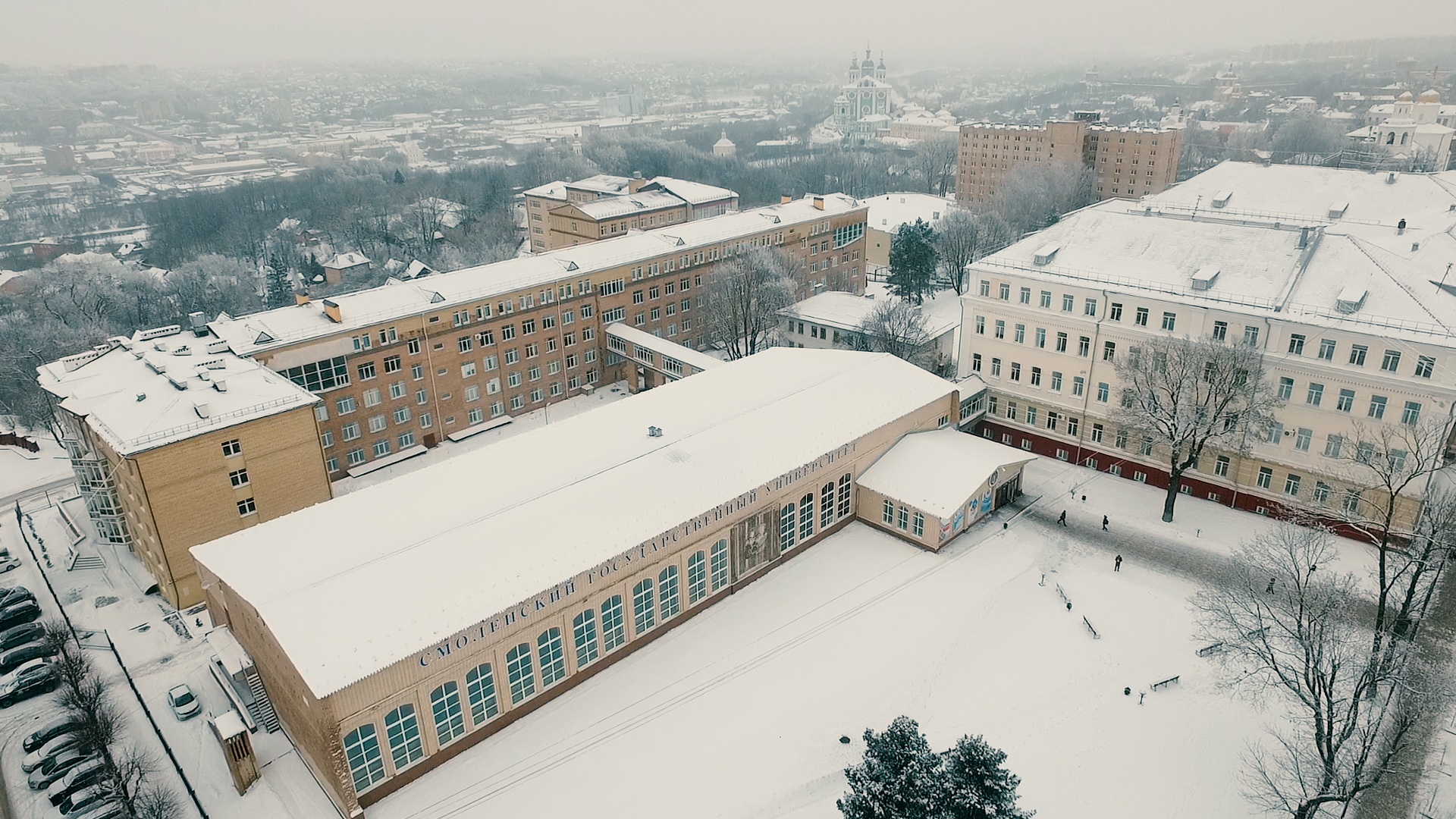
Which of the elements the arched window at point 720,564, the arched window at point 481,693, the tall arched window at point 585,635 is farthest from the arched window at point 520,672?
the arched window at point 720,564

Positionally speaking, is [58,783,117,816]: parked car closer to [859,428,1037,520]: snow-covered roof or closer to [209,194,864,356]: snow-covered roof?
[209,194,864,356]: snow-covered roof

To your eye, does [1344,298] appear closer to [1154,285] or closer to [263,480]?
[1154,285]

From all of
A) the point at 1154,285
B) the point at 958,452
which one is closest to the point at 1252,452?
the point at 1154,285

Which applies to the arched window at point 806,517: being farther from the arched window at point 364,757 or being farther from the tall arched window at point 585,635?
the arched window at point 364,757

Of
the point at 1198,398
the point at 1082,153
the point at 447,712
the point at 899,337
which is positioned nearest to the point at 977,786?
the point at 447,712

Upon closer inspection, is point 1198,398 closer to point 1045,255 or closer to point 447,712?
point 1045,255

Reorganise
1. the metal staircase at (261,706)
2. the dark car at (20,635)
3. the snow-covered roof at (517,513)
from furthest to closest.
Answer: the dark car at (20,635)
the metal staircase at (261,706)
the snow-covered roof at (517,513)
